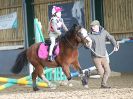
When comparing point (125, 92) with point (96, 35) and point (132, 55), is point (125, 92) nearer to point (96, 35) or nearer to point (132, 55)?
point (96, 35)

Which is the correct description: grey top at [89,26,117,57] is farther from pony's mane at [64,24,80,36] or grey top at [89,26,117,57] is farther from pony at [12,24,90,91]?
pony's mane at [64,24,80,36]

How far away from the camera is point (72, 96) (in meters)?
12.0

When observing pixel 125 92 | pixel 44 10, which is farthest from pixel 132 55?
pixel 125 92

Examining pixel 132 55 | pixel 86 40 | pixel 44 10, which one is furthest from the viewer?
pixel 44 10

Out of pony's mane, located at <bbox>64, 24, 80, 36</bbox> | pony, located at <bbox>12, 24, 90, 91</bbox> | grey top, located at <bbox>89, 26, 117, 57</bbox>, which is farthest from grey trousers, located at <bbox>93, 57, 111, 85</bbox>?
pony's mane, located at <bbox>64, 24, 80, 36</bbox>

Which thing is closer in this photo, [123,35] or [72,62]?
[72,62]

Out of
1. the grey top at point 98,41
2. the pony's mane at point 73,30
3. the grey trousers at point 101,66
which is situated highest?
the pony's mane at point 73,30

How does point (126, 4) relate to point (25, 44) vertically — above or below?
above

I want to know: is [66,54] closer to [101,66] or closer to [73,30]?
[73,30]

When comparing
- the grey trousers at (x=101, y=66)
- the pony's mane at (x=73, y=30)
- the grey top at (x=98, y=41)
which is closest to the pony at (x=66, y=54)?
the pony's mane at (x=73, y=30)

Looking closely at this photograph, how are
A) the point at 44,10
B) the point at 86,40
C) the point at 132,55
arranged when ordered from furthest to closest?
the point at 44,10 < the point at 132,55 < the point at 86,40

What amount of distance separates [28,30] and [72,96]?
12.9 metres

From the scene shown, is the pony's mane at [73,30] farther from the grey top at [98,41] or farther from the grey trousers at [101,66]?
the grey trousers at [101,66]

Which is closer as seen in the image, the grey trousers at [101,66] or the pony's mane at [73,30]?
the grey trousers at [101,66]
